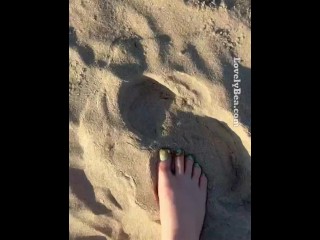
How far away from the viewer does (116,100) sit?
2.11 metres

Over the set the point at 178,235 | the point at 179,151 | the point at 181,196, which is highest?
the point at 179,151

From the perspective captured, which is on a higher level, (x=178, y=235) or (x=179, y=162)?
(x=179, y=162)

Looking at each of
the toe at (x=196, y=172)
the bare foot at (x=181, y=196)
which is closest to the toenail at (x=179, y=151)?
the bare foot at (x=181, y=196)

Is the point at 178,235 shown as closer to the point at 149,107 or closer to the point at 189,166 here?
the point at 189,166

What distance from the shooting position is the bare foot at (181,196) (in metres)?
2.17

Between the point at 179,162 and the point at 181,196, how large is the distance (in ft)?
0.67

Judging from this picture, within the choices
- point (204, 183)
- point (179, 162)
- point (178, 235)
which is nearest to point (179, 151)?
point (179, 162)

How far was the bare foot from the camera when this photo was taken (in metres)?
2.17

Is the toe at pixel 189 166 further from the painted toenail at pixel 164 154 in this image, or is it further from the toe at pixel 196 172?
the painted toenail at pixel 164 154

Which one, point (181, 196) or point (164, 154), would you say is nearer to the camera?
point (164, 154)

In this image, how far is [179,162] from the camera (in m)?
2.22

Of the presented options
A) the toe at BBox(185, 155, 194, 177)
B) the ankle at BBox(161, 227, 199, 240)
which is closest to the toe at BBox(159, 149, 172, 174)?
the toe at BBox(185, 155, 194, 177)
